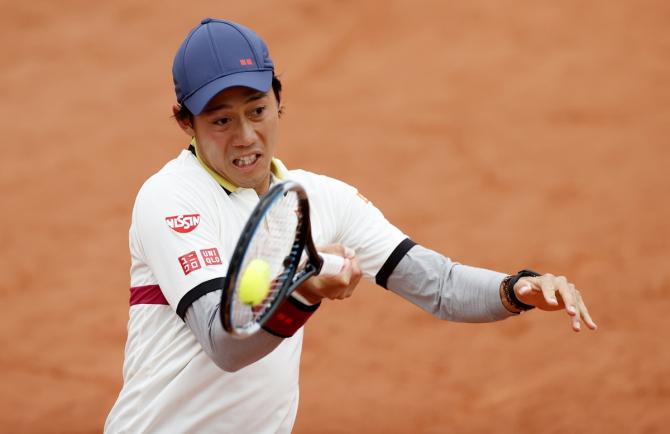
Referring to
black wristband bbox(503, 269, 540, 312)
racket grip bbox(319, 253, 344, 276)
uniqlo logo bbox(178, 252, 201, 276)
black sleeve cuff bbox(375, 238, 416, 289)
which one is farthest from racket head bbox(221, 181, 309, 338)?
black wristband bbox(503, 269, 540, 312)

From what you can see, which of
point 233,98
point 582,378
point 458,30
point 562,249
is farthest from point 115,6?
point 233,98

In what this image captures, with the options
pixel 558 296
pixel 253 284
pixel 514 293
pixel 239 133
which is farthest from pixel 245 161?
pixel 558 296

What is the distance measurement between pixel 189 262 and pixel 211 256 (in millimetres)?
75

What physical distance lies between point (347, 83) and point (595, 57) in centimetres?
233

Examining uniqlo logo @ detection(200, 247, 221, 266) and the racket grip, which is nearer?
the racket grip

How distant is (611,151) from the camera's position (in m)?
8.88

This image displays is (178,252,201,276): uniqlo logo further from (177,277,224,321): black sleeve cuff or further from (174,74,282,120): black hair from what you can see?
(174,74,282,120): black hair

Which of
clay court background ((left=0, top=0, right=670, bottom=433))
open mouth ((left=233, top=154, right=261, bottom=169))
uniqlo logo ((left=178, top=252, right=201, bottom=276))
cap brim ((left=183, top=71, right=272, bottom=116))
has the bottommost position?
uniqlo logo ((left=178, top=252, right=201, bottom=276))

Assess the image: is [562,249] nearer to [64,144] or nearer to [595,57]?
[595,57]

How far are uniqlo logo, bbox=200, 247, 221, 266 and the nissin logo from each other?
0.33 ft

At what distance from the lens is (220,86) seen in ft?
11.1

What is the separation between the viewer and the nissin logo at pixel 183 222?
3.32 metres

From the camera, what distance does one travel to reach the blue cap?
3412 millimetres

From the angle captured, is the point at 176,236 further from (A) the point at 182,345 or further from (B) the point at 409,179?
(B) the point at 409,179
